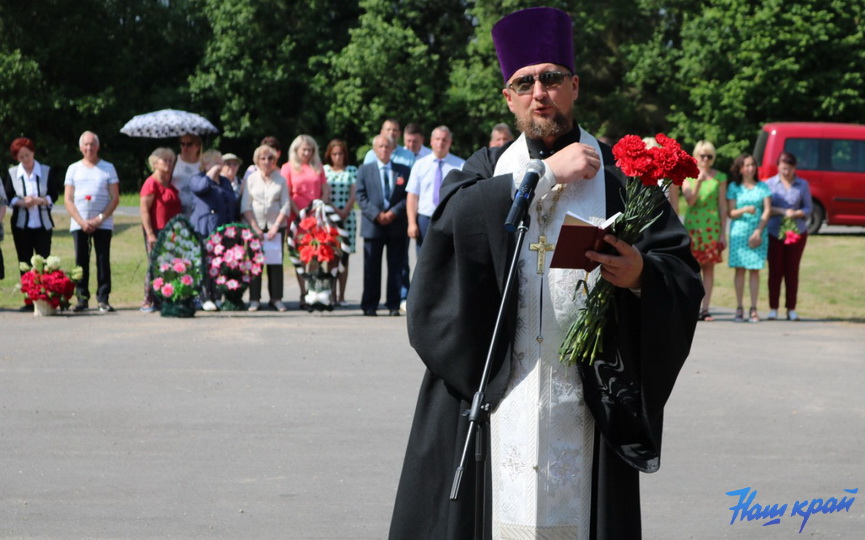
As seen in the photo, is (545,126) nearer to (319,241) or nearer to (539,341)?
(539,341)

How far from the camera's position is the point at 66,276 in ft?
46.4

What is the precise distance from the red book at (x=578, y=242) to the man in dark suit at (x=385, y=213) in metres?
10.6

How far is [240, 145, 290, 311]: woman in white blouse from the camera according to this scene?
14523 mm

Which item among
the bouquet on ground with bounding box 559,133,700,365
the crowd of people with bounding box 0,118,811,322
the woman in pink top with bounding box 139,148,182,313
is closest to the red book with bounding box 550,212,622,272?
the bouquet on ground with bounding box 559,133,700,365

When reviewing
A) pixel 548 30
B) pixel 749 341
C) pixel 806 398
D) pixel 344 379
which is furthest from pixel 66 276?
pixel 548 30

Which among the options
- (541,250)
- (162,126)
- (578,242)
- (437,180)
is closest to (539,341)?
(541,250)

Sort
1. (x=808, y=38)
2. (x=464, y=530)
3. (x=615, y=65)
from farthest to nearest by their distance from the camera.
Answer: (x=615, y=65), (x=808, y=38), (x=464, y=530)

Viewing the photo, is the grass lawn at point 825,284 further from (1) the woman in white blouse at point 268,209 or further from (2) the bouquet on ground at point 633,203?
(2) the bouquet on ground at point 633,203

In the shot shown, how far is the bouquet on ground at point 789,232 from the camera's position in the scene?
14297 millimetres

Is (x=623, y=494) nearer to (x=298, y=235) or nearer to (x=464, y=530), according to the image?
(x=464, y=530)

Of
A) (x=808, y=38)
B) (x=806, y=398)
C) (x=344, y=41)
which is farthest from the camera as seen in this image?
(x=344, y=41)

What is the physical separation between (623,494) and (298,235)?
35.4 feet

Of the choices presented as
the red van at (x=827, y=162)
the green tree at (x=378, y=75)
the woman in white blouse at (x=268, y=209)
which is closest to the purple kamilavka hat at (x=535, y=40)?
the woman in white blouse at (x=268, y=209)

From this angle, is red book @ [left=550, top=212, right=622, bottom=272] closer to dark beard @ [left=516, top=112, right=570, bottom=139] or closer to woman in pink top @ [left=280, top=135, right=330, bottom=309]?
dark beard @ [left=516, top=112, right=570, bottom=139]
